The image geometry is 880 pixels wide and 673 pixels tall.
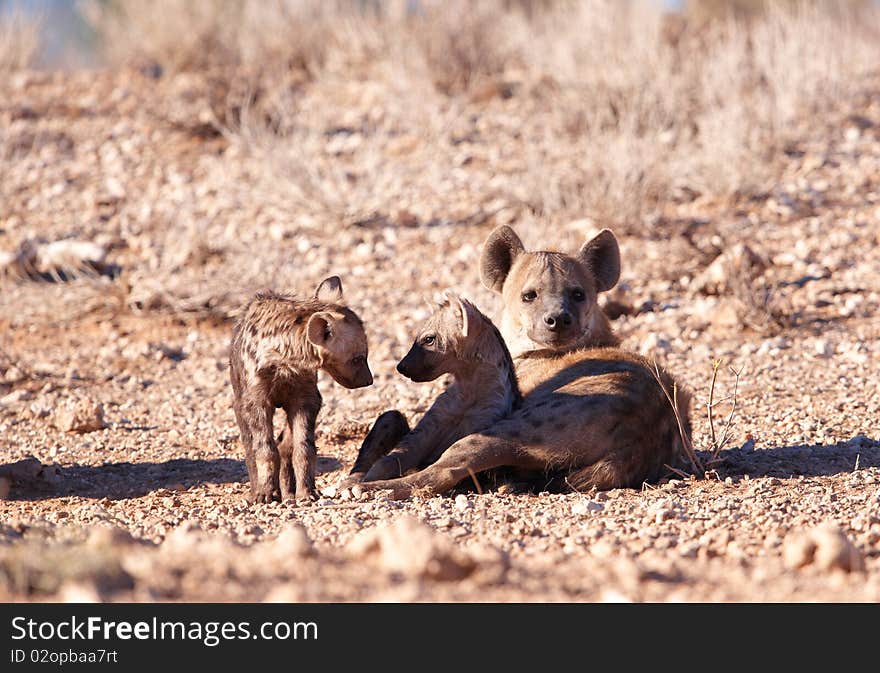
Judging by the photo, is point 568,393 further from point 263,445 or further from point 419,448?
point 263,445

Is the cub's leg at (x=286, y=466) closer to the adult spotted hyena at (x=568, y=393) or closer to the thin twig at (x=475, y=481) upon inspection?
the adult spotted hyena at (x=568, y=393)

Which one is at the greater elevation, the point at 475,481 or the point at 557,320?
the point at 557,320

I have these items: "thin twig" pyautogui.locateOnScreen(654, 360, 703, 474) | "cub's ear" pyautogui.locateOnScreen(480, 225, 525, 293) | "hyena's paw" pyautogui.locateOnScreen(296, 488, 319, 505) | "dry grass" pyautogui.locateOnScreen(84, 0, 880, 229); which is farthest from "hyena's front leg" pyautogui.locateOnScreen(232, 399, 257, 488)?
"dry grass" pyautogui.locateOnScreen(84, 0, 880, 229)

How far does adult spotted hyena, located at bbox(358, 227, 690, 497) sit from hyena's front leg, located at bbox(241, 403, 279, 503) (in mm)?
488

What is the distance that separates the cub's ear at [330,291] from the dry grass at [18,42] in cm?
940

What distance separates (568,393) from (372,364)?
9.37 feet

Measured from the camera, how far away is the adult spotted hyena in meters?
5.79

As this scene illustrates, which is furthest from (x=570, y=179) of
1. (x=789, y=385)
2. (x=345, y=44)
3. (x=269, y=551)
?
(x=269, y=551)

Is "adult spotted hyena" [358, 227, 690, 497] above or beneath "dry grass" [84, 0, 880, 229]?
beneath

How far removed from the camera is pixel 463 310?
607cm

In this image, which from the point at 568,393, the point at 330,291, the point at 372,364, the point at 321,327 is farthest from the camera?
the point at 372,364

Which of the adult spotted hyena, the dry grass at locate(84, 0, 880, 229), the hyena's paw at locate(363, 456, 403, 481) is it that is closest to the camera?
the adult spotted hyena

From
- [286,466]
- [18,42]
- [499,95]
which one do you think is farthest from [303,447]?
[18,42]

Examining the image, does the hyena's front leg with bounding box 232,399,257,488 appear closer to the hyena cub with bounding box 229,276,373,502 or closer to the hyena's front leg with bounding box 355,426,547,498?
the hyena cub with bounding box 229,276,373,502
